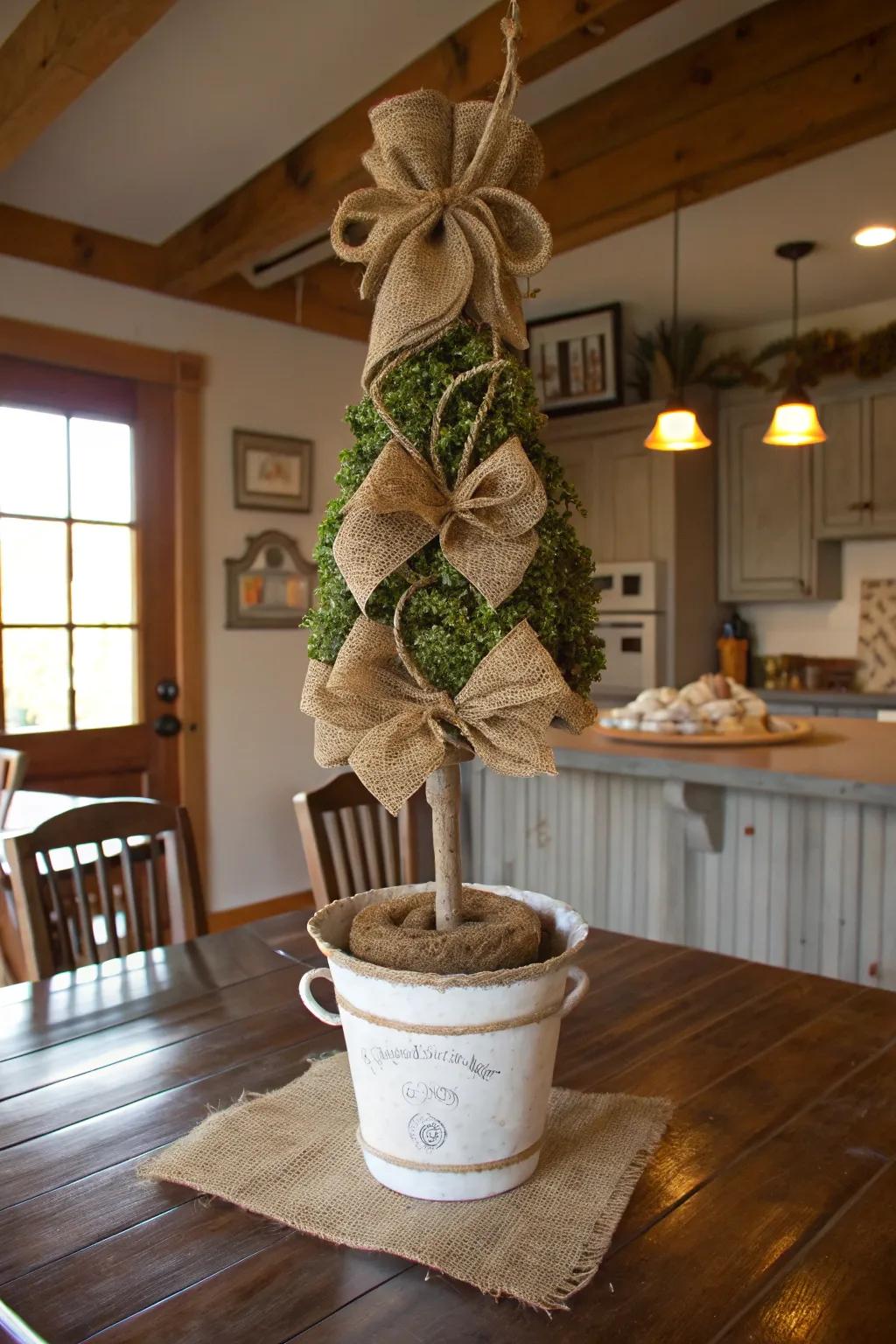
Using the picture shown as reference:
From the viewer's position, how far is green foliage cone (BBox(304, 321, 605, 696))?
76 centimetres

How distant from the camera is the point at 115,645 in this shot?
3572 millimetres

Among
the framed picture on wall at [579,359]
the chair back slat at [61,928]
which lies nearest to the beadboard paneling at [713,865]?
the chair back slat at [61,928]

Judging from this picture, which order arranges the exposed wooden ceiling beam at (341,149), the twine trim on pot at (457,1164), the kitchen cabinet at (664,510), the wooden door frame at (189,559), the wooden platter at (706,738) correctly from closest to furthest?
the twine trim on pot at (457,1164)
the exposed wooden ceiling beam at (341,149)
the wooden platter at (706,738)
the wooden door frame at (189,559)
the kitchen cabinet at (664,510)

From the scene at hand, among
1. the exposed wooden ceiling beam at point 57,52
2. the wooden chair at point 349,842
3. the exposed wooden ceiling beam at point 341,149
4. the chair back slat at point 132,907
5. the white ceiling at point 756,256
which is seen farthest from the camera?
the white ceiling at point 756,256

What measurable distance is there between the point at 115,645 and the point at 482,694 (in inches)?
121

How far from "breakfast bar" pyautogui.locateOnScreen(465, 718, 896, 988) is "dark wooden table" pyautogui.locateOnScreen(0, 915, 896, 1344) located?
981 millimetres

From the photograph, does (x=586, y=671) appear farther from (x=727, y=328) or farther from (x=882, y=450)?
(x=727, y=328)

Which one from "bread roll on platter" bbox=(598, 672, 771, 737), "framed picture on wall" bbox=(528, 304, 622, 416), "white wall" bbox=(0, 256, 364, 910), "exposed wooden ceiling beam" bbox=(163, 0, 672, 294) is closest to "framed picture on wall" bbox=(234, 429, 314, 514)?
"white wall" bbox=(0, 256, 364, 910)

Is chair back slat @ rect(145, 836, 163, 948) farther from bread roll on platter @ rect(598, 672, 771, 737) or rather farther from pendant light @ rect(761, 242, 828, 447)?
pendant light @ rect(761, 242, 828, 447)

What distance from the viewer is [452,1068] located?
73 centimetres

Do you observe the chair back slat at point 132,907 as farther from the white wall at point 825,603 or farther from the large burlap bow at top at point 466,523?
the white wall at point 825,603

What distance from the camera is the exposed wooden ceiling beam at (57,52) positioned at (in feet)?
6.61

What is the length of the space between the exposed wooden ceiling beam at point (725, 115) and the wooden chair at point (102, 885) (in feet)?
7.51

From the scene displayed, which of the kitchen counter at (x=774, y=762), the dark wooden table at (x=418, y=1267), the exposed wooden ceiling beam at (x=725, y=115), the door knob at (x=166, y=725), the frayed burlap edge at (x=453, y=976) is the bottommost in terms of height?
the dark wooden table at (x=418, y=1267)
